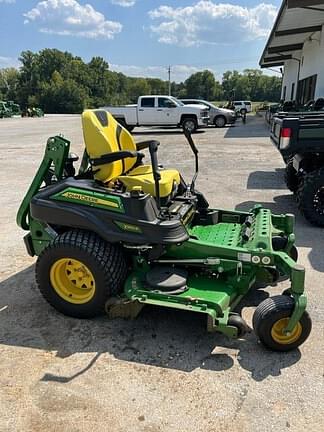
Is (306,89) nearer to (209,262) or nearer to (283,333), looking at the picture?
(209,262)

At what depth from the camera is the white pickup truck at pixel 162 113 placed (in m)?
19.2

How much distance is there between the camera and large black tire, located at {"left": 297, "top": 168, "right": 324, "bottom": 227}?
208 inches

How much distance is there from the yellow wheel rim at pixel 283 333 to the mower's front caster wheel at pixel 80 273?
1196 mm

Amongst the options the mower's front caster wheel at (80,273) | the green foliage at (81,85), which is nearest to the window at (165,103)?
the mower's front caster wheel at (80,273)

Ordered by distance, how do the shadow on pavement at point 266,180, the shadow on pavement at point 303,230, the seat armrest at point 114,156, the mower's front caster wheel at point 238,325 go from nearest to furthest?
the mower's front caster wheel at point 238,325, the seat armrest at point 114,156, the shadow on pavement at point 303,230, the shadow on pavement at point 266,180

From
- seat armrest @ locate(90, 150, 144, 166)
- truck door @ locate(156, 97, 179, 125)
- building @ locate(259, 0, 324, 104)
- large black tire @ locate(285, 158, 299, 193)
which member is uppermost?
building @ locate(259, 0, 324, 104)

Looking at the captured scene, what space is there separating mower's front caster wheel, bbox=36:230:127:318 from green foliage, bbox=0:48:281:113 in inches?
2993

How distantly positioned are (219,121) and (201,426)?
21522mm

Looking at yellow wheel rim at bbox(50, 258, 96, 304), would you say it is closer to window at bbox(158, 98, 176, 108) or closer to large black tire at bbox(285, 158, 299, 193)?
large black tire at bbox(285, 158, 299, 193)

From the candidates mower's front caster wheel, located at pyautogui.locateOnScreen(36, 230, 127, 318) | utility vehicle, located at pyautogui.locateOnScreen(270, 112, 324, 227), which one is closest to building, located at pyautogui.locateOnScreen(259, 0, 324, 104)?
utility vehicle, located at pyautogui.locateOnScreen(270, 112, 324, 227)

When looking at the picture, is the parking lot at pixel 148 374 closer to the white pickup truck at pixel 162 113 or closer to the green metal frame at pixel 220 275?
the green metal frame at pixel 220 275

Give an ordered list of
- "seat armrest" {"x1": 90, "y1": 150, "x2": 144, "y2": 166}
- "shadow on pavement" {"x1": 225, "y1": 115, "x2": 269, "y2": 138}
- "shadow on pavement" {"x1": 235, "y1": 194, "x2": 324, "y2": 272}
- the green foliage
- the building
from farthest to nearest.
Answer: the green foliage < "shadow on pavement" {"x1": 225, "y1": 115, "x2": 269, "y2": 138} < the building < "shadow on pavement" {"x1": 235, "y1": 194, "x2": 324, "y2": 272} < "seat armrest" {"x1": 90, "y1": 150, "x2": 144, "y2": 166}

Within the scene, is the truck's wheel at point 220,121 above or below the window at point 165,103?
below

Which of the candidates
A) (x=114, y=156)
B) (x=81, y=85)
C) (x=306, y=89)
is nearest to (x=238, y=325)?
(x=114, y=156)
